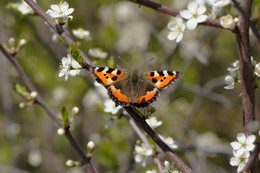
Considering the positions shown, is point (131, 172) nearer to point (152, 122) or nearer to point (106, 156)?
point (106, 156)

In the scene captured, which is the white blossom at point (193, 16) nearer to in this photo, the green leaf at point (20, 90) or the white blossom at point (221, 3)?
the white blossom at point (221, 3)

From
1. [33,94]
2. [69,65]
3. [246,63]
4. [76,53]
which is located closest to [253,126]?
[246,63]

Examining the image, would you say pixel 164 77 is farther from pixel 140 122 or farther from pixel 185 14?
pixel 140 122

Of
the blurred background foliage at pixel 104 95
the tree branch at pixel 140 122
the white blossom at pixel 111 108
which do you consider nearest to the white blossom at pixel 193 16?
the tree branch at pixel 140 122

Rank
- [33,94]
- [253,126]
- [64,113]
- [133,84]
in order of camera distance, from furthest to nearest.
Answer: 1. [133,84]
2. [33,94]
3. [64,113]
4. [253,126]

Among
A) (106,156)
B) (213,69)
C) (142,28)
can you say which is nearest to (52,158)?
(106,156)

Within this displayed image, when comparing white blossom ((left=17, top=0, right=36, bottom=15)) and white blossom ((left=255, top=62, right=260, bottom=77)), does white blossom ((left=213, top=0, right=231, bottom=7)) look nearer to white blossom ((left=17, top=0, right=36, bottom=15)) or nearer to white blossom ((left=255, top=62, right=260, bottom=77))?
white blossom ((left=255, top=62, right=260, bottom=77))
